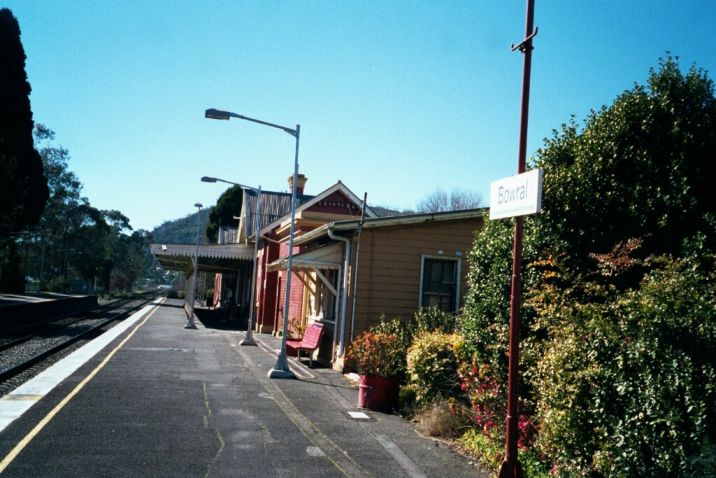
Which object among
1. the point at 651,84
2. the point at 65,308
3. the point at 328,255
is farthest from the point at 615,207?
the point at 65,308

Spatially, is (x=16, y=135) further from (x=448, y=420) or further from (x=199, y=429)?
(x=448, y=420)

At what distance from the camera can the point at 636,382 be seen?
4.85m

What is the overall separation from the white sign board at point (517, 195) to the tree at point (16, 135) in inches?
1382

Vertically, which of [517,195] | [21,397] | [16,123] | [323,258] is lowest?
[21,397]

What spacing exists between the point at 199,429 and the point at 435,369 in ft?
11.6

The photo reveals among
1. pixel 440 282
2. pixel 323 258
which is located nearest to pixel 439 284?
pixel 440 282

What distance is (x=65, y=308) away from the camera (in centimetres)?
3422

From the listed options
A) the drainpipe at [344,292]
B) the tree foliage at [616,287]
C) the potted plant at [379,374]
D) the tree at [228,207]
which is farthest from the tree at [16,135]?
the tree foliage at [616,287]

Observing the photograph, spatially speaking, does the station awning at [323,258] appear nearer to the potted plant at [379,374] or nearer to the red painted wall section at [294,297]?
the red painted wall section at [294,297]

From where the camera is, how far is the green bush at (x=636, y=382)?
14.5 ft

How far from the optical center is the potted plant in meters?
9.97

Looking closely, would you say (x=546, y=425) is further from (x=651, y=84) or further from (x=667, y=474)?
(x=651, y=84)

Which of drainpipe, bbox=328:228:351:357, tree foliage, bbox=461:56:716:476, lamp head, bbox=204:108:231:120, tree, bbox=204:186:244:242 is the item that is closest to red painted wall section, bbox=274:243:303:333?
drainpipe, bbox=328:228:351:357

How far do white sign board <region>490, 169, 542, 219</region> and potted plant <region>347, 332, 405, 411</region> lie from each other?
5.04m
